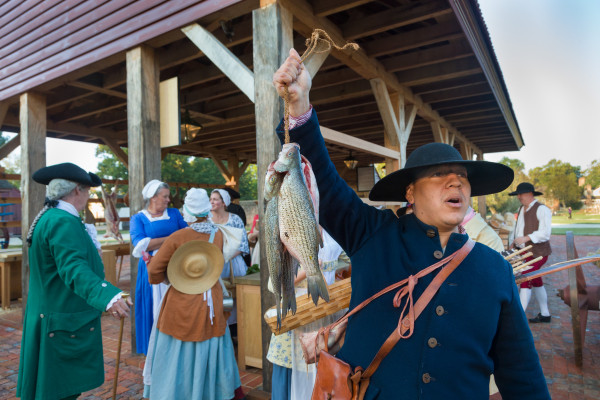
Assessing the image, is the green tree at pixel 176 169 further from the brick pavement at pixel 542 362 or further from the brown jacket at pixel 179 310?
the brown jacket at pixel 179 310

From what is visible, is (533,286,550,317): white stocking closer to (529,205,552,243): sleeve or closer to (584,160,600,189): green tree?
(529,205,552,243): sleeve

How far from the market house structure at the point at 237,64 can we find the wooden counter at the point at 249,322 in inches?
27.2

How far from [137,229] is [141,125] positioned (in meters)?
1.24

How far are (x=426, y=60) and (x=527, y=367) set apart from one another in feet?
15.0

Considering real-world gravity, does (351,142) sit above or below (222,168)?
below

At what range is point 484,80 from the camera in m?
5.84

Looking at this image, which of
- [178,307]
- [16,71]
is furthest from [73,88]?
[178,307]

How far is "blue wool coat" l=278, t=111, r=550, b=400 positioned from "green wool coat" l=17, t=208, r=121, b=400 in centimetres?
179

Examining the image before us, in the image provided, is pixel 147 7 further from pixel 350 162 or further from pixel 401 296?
pixel 350 162

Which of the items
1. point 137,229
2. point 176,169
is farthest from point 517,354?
point 176,169

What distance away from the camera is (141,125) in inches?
174

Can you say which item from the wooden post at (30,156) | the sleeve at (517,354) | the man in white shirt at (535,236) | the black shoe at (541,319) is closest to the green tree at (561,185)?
the man in white shirt at (535,236)

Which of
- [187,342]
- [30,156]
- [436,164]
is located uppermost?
[30,156]

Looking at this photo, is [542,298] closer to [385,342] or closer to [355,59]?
[355,59]
